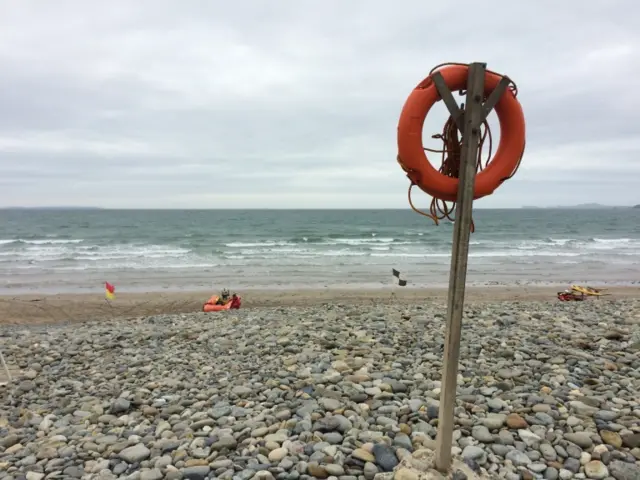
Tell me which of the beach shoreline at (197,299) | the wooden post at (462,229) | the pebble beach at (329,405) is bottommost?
the beach shoreline at (197,299)

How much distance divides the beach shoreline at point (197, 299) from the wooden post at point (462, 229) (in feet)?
31.7

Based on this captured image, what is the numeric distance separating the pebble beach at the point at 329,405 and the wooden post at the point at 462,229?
23.6 inches

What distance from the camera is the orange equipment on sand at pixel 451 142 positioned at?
2729 mm

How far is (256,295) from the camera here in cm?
1455

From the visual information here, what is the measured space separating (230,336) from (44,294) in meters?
12.0

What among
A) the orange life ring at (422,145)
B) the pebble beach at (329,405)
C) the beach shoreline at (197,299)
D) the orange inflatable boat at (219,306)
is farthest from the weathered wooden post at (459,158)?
the beach shoreline at (197,299)

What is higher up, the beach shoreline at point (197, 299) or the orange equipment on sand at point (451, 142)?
the orange equipment on sand at point (451, 142)

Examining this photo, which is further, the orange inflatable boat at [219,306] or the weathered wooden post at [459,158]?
the orange inflatable boat at [219,306]

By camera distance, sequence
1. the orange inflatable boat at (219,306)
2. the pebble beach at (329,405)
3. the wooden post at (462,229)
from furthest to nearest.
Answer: the orange inflatable boat at (219,306) → the pebble beach at (329,405) → the wooden post at (462,229)

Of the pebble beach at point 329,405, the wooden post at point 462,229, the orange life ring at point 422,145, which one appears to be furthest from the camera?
the pebble beach at point 329,405

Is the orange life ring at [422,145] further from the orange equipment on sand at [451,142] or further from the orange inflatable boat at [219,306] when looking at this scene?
the orange inflatable boat at [219,306]

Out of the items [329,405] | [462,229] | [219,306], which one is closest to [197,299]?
[219,306]

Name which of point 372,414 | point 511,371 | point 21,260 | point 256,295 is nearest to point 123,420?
point 372,414

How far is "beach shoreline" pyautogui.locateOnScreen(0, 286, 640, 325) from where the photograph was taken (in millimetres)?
12031
